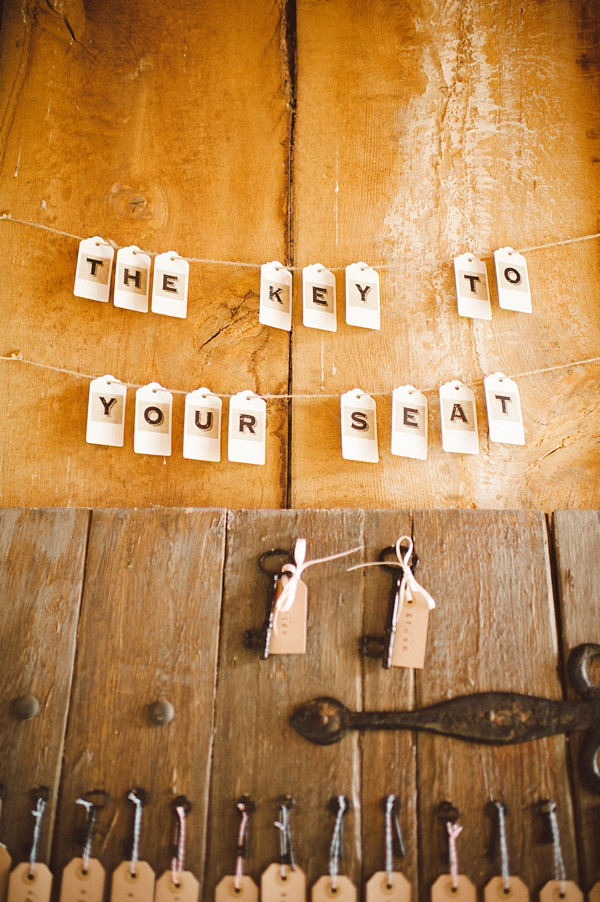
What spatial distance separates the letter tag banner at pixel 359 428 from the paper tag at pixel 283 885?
0.59m

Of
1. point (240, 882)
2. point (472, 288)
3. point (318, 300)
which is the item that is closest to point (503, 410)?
point (472, 288)

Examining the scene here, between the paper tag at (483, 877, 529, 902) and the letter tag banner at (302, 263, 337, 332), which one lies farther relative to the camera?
the letter tag banner at (302, 263, 337, 332)

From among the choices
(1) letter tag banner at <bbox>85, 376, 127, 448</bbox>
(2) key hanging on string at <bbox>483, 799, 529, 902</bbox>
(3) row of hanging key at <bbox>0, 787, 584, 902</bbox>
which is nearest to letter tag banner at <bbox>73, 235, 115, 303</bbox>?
(1) letter tag banner at <bbox>85, 376, 127, 448</bbox>

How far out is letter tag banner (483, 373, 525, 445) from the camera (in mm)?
1068

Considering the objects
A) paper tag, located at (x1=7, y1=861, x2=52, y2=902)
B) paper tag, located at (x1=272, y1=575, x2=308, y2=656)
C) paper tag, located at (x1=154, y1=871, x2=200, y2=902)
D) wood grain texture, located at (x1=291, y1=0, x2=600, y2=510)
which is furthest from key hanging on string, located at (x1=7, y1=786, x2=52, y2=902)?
wood grain texture, located at (x1=291, y1=0, x2=600, y2=510)

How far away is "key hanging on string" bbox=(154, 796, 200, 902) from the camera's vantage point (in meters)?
0.86

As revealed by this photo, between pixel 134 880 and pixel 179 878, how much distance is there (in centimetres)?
6

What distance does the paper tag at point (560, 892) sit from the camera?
84cm

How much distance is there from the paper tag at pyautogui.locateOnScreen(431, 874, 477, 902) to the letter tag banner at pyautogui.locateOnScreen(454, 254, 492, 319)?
0.85 m

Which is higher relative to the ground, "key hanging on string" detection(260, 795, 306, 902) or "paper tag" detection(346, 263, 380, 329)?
"paper tag" detection(346, 263, 380, 329)

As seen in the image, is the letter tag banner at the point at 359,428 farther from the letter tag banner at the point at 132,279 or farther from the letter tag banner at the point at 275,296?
the letter tag banner at the point at 132,279

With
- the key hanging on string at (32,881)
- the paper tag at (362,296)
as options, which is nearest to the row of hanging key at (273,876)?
the key hanging on string at (32,881)

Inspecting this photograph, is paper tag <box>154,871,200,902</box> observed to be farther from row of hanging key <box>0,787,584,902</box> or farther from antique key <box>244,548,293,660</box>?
antique key <box>244,548,293,660</box>

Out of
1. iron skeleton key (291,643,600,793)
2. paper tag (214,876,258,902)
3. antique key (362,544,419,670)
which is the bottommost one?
paper tag (214,876,258,902)
